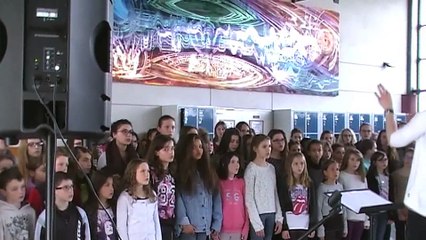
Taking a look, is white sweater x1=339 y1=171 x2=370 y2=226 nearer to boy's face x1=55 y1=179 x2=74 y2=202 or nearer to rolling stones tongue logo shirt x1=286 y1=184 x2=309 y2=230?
rolling stones tongue logo shirt x1=286 y1=184 x2=309 y2=230

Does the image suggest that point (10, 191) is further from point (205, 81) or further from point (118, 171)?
point (205, 81)

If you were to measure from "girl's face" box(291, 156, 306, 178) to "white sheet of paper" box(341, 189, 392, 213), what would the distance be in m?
2.29

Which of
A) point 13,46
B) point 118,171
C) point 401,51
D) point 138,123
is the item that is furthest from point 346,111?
point 13,46

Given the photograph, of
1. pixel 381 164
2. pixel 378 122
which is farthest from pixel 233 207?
pixel 378 122

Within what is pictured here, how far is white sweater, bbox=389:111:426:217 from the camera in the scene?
2464mm

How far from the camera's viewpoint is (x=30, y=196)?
3.72 meters

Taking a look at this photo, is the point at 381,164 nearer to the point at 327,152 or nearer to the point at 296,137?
the point at 327,152

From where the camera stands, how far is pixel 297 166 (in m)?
4.89

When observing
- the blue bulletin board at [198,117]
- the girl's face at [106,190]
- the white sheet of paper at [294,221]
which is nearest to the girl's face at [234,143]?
the white sheet of paper at [294,221]

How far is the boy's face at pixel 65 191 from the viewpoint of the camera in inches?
139

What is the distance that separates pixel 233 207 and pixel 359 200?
2.26 m

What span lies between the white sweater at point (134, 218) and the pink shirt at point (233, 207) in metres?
0.84

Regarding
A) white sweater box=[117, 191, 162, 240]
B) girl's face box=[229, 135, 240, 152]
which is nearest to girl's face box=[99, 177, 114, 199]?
white sweater box=[117, 191, 162, 240]

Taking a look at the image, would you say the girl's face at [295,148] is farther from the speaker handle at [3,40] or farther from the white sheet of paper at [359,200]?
the speaker handle at [3,40]
